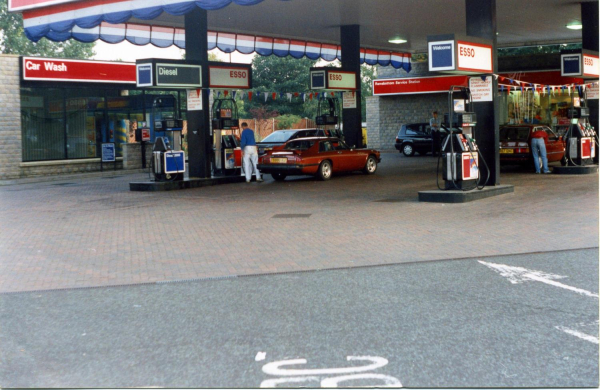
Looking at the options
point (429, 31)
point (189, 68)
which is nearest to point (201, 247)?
point (189, 68)

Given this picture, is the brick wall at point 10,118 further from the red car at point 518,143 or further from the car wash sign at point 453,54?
the car wash sign at point 453,54

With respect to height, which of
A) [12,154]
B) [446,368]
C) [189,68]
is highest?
[189,68]

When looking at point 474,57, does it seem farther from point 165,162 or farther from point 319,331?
point 319,331

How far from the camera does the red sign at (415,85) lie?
1649 inches

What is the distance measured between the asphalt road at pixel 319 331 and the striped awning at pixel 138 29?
35.7ft

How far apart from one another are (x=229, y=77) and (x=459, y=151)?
362 inches

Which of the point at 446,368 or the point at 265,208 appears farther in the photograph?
the point at 265,208

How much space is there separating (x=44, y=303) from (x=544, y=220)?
8.64 m

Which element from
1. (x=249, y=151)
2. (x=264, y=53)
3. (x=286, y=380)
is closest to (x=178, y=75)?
(x=249, y=151)

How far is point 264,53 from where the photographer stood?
3192cm

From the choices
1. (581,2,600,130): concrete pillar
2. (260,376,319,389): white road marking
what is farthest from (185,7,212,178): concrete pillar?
(260,376,319,389): white road marking

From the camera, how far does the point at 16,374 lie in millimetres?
5668

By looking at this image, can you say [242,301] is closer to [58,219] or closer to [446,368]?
[446,368]

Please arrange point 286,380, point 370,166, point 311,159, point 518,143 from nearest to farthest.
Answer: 1. point 286,380
2. point 311,159
3. point 518,143
4. point 370,166
